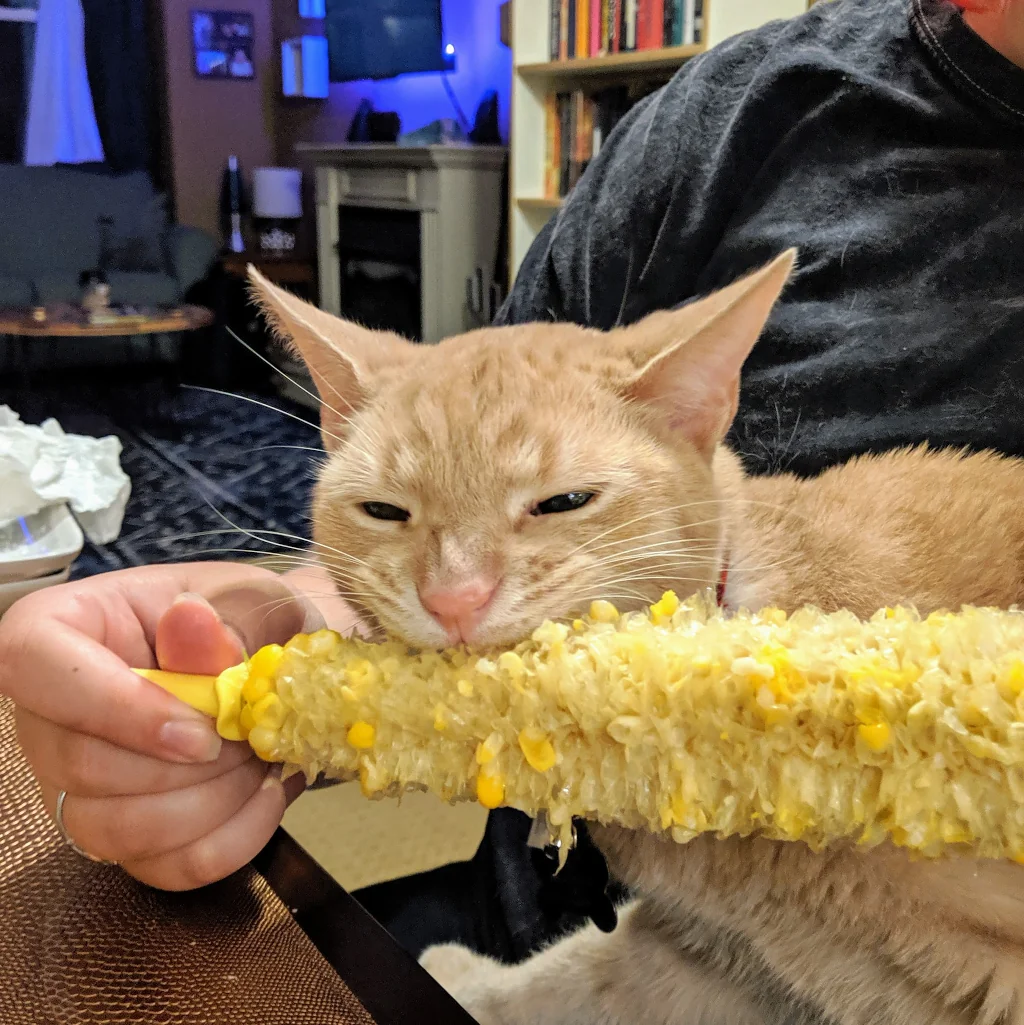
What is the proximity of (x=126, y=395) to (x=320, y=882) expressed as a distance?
10.5ft

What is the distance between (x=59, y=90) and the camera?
3.10m

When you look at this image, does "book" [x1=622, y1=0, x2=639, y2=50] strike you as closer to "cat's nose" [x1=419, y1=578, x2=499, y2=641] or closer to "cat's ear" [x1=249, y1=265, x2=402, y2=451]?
"cat's ear" [x1=249, y1=265, x2=402, y2=451]

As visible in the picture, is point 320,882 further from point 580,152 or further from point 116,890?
point 580,152

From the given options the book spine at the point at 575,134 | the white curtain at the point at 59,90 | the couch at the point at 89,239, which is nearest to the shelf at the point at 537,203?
the book spine at the point at 575,134

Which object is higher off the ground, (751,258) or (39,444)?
(751,258)

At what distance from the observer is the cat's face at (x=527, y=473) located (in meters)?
0.70

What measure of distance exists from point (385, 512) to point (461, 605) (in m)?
0.19

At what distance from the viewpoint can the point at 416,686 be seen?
582 millimetres

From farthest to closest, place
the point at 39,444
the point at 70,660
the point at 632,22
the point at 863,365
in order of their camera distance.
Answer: the point at 632,22 < the point at 39,444 < the point at 863,365 < the point at 70,660

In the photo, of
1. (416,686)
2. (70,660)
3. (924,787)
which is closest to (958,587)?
(924,787)

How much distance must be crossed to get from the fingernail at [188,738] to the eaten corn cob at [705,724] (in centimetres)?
2

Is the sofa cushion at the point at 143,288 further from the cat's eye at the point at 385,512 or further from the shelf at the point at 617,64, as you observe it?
the cat's eye at the point at 385,512

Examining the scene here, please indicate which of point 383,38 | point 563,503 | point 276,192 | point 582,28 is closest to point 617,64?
point 582,28

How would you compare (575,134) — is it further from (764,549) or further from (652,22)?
(764,549)
